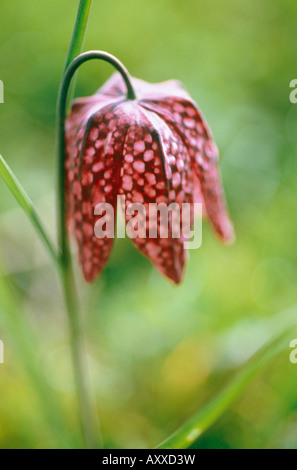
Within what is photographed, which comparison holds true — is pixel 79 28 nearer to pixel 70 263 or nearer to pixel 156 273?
pixel 70 263

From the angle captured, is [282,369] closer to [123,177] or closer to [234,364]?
[234,364]

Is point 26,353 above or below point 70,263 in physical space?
below

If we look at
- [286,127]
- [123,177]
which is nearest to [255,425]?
[123,177]

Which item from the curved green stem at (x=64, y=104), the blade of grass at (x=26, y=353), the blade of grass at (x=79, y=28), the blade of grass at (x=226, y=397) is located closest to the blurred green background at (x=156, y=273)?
the blade of grass at (x=26, y=353)

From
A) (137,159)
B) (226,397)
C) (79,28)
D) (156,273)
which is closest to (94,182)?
(137,159)

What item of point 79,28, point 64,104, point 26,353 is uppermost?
point 79,28

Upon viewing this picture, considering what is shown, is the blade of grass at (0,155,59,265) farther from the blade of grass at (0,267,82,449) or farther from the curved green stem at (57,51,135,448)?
the blade of grass at (0,267,82,449)

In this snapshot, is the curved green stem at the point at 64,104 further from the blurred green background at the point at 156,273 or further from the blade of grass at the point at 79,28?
the blurred green background at the point at 156,273
